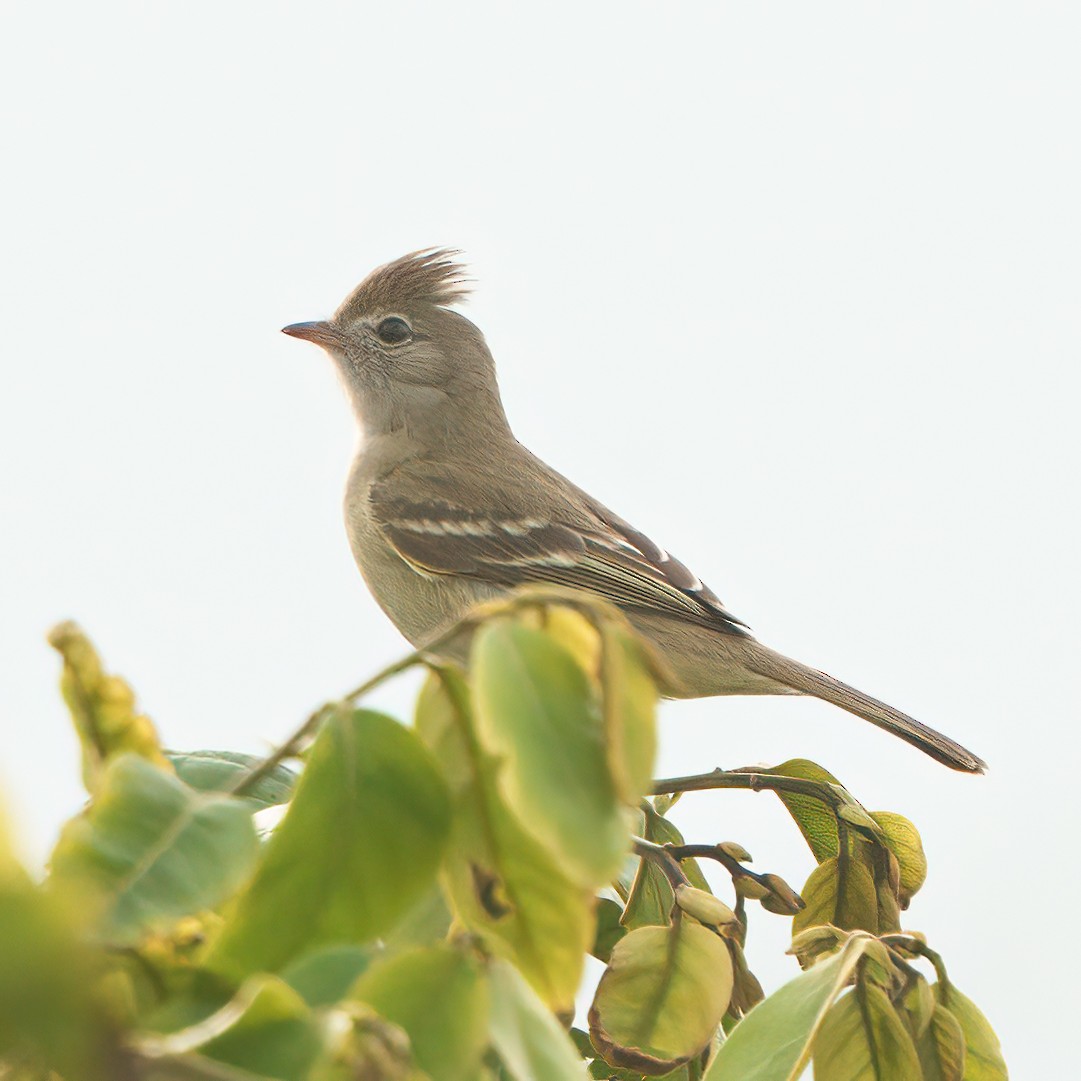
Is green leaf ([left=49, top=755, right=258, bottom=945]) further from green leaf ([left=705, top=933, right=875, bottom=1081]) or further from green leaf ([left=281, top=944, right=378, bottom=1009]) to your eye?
green leaf ([left=705, top=933, right=875, bottom=1081])

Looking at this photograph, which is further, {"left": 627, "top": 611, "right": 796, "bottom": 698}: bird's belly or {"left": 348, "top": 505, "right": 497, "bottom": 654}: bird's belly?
{"left": 348, "top": 505, "right": 497, "bottom": 654}: bird's belly

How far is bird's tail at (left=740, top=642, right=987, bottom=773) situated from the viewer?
4.46m

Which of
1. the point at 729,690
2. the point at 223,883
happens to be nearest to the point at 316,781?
the point at 223,883

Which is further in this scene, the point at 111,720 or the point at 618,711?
the point at 111,720

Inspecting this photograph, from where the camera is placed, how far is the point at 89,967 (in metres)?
0.45

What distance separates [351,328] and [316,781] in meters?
5.88

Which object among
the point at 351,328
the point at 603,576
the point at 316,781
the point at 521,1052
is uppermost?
the point at 351,328

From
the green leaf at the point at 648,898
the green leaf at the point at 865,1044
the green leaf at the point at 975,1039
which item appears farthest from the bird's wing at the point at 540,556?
the green leaf at the point at 865,1044

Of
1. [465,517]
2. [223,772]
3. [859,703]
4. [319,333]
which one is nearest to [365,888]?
[223,772]

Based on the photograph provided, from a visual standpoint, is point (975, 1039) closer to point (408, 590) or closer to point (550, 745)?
point (550, 745)

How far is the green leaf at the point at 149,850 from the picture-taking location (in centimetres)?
72

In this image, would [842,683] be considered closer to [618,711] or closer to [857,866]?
[857,866]

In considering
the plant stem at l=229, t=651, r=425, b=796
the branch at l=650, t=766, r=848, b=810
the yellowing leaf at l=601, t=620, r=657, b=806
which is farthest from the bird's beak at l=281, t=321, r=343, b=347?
the yellowing leaf at l=601, t=620, r=657, b=806

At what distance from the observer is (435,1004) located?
716mm
